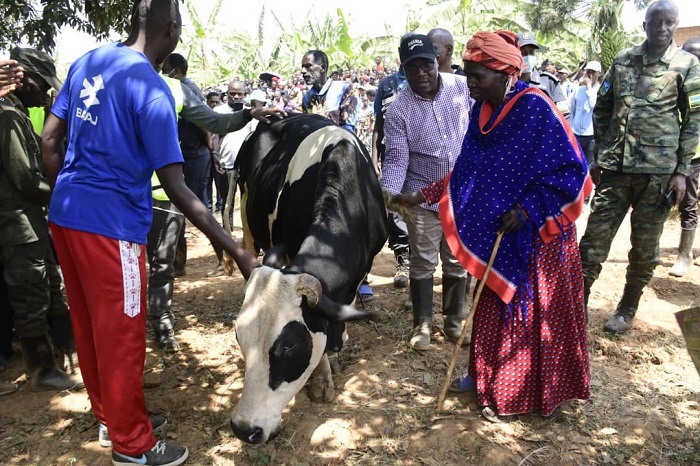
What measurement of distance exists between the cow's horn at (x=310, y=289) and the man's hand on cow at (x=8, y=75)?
214cm

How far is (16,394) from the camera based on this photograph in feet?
12.5

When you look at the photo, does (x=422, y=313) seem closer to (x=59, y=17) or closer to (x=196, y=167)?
(x=196, y=167)

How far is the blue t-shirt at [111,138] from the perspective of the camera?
2.47m

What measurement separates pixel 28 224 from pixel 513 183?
311 centimetres

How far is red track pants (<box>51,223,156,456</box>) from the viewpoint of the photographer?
256 centimetres

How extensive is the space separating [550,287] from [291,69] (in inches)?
1095

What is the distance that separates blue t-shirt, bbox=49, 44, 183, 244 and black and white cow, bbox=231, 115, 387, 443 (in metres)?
0.73

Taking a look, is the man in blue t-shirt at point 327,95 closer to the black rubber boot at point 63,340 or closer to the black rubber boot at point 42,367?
the black rubber boot at point 63,340

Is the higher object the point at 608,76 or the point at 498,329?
the point at 608,76

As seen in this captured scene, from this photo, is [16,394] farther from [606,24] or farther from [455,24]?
[606,24]

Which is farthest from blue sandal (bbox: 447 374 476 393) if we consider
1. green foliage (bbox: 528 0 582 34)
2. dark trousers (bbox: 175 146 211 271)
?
green foliage (bbox: 528 0 582 34)

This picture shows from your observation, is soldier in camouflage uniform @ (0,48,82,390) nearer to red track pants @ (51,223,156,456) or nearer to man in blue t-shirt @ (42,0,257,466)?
man in blue t-shirt @ (42,0,257,466)

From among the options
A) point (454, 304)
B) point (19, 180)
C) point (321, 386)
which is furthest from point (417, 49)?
point (19, 180)

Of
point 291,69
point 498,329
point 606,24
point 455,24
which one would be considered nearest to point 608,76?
point 498,329
